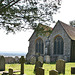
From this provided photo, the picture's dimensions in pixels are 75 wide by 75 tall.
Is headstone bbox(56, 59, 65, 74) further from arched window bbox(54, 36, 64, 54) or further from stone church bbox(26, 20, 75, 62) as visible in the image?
arched window bbox(54, 36, 64, 54)

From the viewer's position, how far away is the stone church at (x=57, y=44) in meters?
21.2

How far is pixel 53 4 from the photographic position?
26.8 feet

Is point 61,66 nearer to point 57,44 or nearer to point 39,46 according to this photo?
point 57,44

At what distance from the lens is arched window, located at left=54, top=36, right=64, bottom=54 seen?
73.4 feet

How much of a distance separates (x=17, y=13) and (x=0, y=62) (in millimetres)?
5276

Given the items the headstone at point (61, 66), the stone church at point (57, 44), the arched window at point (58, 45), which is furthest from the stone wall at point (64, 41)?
the headstone at point (61, 66)

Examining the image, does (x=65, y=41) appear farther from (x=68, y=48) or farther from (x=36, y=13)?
(x=36, y=13)

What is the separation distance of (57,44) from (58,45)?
0.22 metres

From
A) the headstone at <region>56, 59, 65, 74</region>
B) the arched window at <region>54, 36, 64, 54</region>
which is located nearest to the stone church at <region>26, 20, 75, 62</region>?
the arched window at <region>54, 36, 64, 54</region>

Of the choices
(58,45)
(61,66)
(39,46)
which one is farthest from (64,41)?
(61,66)

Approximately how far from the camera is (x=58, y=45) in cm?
2267

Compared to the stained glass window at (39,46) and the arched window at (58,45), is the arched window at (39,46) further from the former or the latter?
the arched window at (58,45)

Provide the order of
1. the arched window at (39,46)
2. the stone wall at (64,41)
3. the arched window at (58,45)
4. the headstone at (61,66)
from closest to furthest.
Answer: the headstone at (61,66) → the stone wall at (64,41) → the arched window at (58,45) → the arched window at (39,46)

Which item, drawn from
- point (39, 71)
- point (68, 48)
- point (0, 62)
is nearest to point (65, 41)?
point (68, 48)
